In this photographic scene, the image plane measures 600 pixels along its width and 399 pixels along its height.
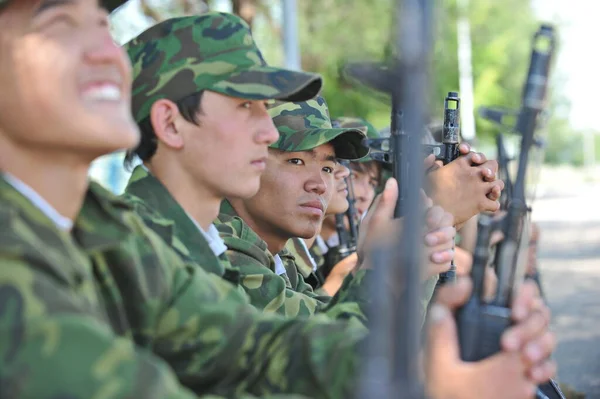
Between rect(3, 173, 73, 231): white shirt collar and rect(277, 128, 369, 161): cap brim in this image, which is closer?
rect(3, 173, 73, 231): white shirt collar

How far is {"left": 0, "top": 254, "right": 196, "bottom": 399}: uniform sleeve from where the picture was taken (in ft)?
5.21

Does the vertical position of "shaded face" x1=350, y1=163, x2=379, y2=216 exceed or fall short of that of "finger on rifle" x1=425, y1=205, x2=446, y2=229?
it falls short

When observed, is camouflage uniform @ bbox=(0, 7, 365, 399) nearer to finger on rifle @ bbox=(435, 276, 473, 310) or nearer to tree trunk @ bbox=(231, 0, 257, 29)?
finger on rifle @ bbox=(435, 276, 473, 310)

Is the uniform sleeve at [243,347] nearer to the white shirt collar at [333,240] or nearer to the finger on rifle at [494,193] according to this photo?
the finger on rifle at [494,193]

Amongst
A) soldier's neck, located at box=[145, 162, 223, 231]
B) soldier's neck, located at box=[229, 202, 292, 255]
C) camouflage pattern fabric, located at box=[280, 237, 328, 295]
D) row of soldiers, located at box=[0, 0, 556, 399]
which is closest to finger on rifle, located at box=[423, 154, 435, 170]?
row of soldiers, located at box=[0, 0, 556, 399]

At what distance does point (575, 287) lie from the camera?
1273 cm

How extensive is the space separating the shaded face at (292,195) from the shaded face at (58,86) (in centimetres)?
213

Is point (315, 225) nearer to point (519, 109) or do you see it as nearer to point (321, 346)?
point (321, 346)

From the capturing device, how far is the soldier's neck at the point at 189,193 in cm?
272

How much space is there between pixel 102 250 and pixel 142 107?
765 mm

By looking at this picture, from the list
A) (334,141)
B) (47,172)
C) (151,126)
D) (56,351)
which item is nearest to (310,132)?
(334,141)

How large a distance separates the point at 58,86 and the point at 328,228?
479 centimetres

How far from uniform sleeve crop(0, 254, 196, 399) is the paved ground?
215 inches

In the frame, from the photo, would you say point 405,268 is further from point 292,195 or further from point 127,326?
point 292,195
